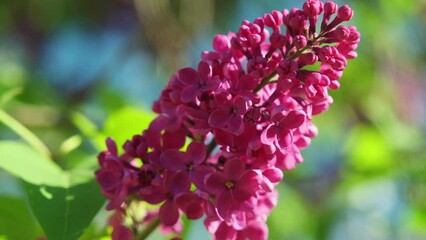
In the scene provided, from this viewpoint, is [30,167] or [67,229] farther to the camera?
[30,167]

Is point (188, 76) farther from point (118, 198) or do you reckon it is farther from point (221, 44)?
point (118, 198)

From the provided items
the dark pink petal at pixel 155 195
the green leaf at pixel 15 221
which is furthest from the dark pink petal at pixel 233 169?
the green leaf at pixel 15 221

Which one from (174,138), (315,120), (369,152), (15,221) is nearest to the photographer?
(174,138)

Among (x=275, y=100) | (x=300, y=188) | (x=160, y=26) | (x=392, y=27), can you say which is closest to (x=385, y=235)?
(x=300, y=188)

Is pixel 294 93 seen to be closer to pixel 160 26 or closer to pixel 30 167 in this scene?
pixel 30 167

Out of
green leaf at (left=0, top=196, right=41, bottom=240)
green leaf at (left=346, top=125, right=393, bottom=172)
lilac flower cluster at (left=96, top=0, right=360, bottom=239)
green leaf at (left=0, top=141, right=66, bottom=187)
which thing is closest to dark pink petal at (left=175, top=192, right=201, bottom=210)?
lilac flower cluster at (left=96, top=0, right=360, bottom=239)

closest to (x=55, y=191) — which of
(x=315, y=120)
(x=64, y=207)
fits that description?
(x=64, y=207)
